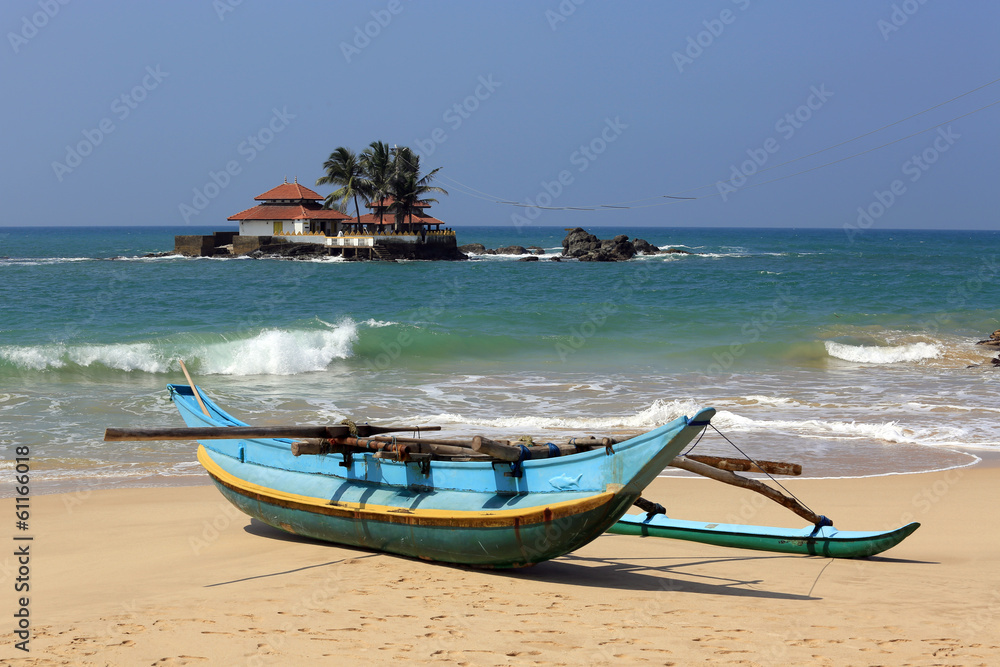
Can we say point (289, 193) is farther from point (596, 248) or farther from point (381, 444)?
point (381, 444)

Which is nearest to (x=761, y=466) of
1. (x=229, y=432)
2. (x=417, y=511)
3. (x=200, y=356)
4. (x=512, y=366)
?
(x=417, y=511)

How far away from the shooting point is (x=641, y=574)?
20.6 feet

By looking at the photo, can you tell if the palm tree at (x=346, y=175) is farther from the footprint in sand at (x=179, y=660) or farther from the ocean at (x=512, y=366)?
the footprint in sand at (x=179, y=660)

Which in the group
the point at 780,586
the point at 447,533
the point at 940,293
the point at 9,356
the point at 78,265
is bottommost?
the point at 780,586

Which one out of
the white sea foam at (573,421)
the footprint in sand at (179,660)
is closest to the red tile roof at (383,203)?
the white sea foam at (573,421)

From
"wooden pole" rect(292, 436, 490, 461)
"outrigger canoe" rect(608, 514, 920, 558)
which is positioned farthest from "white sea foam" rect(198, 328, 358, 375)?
"outrigger canoe" rect(608, 514, 920, 558)

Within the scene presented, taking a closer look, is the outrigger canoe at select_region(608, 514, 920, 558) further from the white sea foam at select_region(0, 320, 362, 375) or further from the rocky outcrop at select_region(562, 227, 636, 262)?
the rocky outcrop at select_region(562, 227, 636, 262)

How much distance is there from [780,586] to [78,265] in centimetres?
5991

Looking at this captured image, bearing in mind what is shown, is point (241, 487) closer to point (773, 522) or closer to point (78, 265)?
point (773, 522)

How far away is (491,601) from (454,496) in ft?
3.04

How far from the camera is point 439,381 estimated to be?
17234 millimetres

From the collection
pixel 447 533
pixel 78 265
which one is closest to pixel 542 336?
pixel 447 533

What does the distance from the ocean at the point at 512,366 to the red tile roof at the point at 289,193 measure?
80.6 ft

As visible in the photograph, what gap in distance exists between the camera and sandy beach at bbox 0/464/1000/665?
15.3 feet
